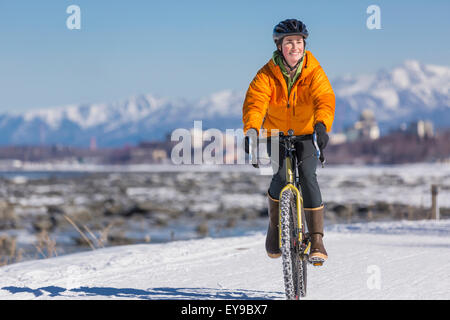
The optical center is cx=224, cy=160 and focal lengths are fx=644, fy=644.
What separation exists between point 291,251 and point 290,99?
1.12 meters

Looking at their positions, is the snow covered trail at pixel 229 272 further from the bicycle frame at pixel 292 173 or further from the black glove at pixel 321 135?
the black glove at pixel 321 135

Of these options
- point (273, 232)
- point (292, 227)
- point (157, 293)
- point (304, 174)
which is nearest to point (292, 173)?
point (304, 174)

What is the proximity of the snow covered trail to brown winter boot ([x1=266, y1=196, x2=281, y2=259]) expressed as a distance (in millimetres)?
355

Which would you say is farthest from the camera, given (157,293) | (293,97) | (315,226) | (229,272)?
(229,272)

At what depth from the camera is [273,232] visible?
4.97 meters

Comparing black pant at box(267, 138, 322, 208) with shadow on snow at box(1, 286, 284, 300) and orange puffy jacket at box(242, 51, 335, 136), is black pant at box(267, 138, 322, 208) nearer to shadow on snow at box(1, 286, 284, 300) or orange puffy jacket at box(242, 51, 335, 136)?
orange puffy jacket at box(242, 51, 335, 136)

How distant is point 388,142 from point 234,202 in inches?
4056

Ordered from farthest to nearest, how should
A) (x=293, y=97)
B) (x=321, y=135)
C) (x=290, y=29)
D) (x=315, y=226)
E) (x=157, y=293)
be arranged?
(x=157, y=293)
(x=315, y=226)
(x=293, y=97)
(x=290, y=29)
(x=321, y=135)

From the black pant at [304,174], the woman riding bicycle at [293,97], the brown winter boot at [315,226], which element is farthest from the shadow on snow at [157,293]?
the black pant at [304,174]

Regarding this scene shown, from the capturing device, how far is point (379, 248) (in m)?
7.42

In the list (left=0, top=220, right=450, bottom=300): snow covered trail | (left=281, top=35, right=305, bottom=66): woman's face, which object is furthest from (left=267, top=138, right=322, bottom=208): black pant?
(left=0, top=220, right=450, bottom=300): snow covered trail

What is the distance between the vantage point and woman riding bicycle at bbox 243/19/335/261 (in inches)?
184

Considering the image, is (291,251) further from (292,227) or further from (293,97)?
(293,97)
